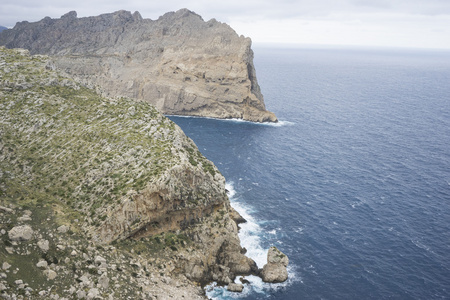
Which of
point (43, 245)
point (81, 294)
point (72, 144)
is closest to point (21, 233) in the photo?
point (43, 245)

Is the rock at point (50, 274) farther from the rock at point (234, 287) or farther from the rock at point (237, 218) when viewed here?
the rock at point (237, 218)

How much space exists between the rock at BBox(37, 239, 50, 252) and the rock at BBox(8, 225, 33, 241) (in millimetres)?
1549

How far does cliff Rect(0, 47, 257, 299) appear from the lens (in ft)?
174

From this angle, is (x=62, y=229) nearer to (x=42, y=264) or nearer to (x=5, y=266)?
(x=42, y=264)

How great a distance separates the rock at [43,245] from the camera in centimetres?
5316

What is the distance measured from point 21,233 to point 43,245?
3532 millimetres

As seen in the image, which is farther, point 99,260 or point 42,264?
point 99,260

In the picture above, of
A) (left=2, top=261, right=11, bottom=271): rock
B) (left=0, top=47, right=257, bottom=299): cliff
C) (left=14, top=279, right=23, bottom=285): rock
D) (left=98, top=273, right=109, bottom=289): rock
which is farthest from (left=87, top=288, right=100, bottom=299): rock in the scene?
(left=2, top=261, right=11, bottom=271): rock

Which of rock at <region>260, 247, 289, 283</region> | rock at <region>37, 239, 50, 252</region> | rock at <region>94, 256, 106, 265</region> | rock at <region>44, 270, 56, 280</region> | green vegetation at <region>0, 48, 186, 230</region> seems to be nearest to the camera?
rock at <region>44, 270, 56, 280</region>

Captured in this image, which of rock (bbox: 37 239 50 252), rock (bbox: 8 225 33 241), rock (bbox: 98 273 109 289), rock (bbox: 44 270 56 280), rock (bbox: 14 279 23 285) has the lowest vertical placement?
rock (bbox: 98 273 109 289)

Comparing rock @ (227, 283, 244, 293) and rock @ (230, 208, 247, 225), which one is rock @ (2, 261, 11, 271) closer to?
rock @ (227, 283, 244, 293)

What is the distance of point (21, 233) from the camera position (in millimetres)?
52531

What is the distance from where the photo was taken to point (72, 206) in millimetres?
65625

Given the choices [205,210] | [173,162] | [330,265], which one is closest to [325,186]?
[330,265]
